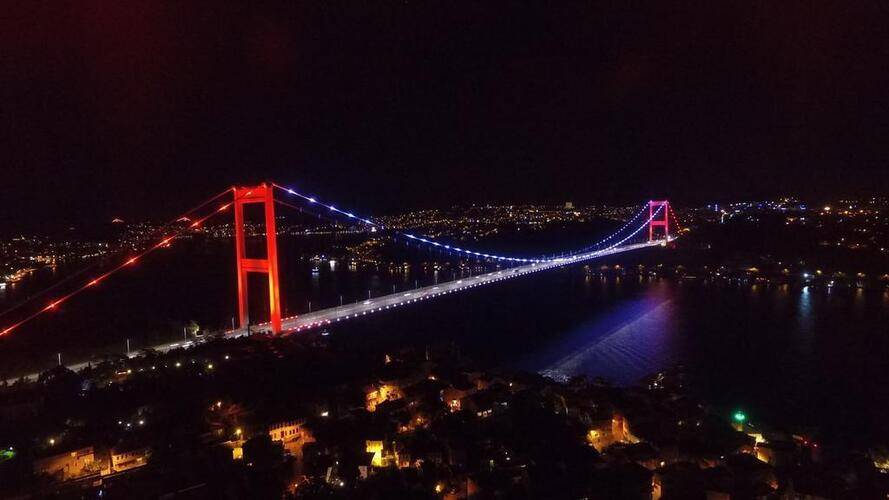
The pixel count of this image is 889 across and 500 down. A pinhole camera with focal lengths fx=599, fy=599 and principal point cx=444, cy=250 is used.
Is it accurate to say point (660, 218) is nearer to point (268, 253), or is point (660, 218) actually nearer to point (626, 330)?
point (626, 330)

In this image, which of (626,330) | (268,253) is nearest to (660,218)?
(626,330)

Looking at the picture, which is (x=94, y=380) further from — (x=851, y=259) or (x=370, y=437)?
(x=851, y=259)

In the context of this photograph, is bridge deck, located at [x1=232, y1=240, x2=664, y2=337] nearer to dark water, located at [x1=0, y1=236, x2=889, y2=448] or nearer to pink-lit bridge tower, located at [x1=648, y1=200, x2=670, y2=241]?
dark water, located at [x1=0, y1=236, x2=889, y2=448]

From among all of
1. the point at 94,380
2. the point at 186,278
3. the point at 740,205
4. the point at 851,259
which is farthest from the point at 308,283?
the point at 740,205

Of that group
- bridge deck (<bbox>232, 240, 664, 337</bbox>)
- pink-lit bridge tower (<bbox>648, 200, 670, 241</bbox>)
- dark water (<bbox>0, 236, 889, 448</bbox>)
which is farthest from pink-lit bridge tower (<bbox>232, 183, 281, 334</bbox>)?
pink-lit bridge tower (<bbox>648, 200, 670, 241</bbox>)

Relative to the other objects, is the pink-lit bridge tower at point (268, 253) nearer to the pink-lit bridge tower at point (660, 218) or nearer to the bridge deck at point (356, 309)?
the bridge deck at point (356, 309)

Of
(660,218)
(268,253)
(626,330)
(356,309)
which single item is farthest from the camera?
(660,218)

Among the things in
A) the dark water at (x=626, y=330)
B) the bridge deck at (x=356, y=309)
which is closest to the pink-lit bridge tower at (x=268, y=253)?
the bridge deck at (x=356, y=309)

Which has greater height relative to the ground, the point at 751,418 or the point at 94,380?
→ the point at 94,380
